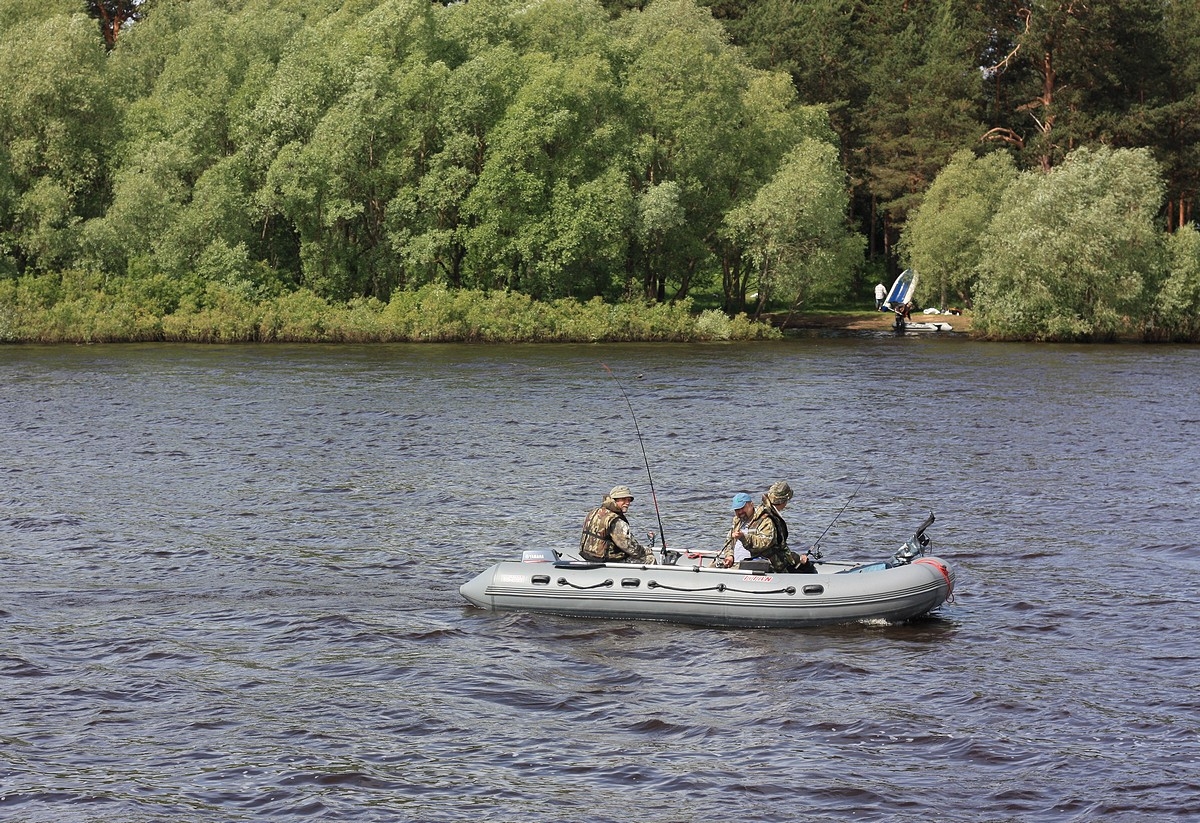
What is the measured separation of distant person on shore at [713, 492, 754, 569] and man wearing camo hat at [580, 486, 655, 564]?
2.84 ft

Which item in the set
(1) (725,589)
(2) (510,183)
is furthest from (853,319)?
(1) (725,589)

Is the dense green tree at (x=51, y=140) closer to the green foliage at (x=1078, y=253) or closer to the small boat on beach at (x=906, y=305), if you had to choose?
the small boat on beach at (x=906, y=305)

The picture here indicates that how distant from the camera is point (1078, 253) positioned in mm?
49969

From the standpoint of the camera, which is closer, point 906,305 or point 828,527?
point 828,527

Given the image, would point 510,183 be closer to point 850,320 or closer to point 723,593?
point 850,320

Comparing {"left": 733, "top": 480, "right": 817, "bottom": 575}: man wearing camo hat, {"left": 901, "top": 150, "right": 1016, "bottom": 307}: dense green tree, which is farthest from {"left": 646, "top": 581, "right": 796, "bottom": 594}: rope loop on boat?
{"left": 901, "top": 150, "right": 1016, "bottom": 307}: dense green tree

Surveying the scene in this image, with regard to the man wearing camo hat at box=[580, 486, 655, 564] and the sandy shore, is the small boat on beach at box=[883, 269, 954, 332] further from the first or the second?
the man wearing camo hat at box=[580, 486, 655, 564]

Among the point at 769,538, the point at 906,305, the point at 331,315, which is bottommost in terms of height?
the point at 769,538

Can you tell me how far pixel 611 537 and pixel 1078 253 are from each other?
38365mm

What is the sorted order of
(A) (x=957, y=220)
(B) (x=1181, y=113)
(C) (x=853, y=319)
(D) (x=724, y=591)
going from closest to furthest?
(D) (x=724, y=591) → (A) (x=957, y=220) → (B) (x=1181, y=113) → (C) (x=853, y=319)

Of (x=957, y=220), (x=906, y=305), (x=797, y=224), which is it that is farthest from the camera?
(x=906, y=305)

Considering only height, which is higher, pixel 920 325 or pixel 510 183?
pixel 510 183

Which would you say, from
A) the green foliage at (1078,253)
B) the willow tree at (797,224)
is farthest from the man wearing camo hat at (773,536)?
the willow tree at (797,224)

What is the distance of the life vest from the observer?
16297 millimetres
